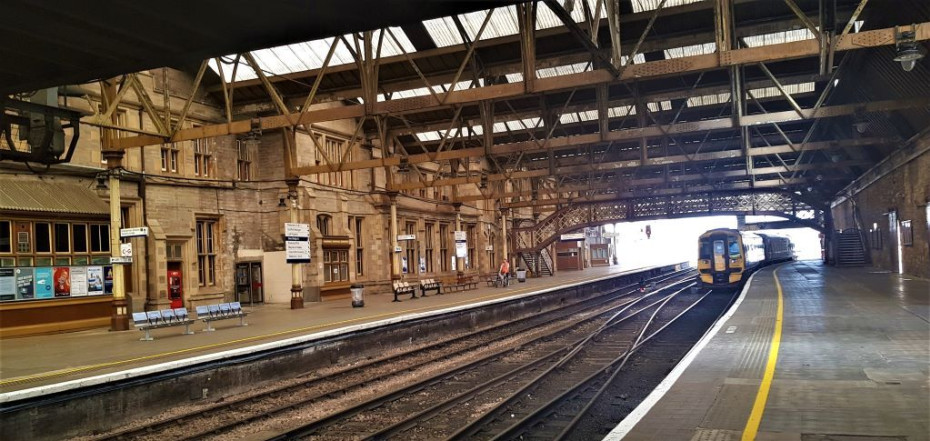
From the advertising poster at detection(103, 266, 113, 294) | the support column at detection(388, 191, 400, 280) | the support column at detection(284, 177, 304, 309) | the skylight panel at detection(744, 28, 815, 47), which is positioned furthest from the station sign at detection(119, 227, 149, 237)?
the skylight panel at detection(744, 28, 815, 47)

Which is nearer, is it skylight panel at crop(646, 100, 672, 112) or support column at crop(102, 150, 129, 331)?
support column at crop(102, 150, 129, 331)

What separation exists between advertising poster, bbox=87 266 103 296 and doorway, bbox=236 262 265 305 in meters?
6.82

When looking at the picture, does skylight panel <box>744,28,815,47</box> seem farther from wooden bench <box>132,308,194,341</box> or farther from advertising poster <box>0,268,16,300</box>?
advertising poster <box>0,268,16,300</box>

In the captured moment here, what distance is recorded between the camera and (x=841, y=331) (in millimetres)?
12344

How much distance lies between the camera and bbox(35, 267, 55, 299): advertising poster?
16.3 metres

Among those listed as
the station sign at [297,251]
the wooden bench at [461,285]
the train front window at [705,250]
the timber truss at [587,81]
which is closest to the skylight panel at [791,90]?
the timber truss at [587,81]

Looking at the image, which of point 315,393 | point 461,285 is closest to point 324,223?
point 461,285

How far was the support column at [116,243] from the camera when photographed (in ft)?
52.5

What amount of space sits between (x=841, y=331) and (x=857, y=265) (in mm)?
28582

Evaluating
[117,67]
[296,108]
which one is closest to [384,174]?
[296,108]

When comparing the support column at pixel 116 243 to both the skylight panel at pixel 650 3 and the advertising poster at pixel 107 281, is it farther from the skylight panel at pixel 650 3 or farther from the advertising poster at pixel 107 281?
the skylight panel at pixel 650 3

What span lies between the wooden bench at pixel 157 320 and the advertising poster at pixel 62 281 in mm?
3414

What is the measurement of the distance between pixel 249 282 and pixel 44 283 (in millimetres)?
8592

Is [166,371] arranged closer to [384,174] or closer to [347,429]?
[347,429]
